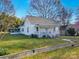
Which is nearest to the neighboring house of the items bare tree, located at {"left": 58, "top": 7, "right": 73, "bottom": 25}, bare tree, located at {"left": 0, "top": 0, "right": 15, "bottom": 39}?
bare tree, located at {"left": 0, "top": 0, "right": 15, "bottom": 39}

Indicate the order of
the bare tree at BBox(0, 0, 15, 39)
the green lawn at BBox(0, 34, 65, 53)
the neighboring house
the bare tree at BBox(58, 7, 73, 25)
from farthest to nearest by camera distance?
the bare tree at BBox(58, 7, 73, 25) → the neighboring house → the bare tree at BBox(0, 0, 15, 39) → the green lawn at BBox(0, 34, 65, 53)

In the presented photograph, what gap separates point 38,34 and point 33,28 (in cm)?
223

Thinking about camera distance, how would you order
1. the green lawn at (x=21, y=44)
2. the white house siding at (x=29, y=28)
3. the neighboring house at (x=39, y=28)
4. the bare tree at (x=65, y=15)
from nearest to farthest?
the green lawn at (x=21, y=44) → the neighboring house at (x=39, y=28) → the white house siding at (x=29, y=28) → the bare tree at (x=65, y=15)

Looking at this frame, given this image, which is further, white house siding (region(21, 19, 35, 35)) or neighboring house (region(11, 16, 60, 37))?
white house siding (region(21, 19, 35, 35))

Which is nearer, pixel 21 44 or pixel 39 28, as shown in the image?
pixel 21 44

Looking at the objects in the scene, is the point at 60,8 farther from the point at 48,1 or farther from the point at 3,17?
the point at 3,17

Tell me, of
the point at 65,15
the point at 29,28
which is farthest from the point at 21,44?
the point at 65,15

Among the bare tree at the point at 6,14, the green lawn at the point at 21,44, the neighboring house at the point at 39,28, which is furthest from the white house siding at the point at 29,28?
the green lawn at the point at 21,44

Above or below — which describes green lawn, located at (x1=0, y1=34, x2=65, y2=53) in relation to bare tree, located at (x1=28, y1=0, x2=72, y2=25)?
below

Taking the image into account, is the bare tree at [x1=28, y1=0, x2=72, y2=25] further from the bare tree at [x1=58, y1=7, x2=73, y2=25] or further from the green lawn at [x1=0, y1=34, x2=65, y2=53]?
the green lawn at [x1=0, y1=34, x2=65, y2=53]

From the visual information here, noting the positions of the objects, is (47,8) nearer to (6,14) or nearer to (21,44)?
(6,14)

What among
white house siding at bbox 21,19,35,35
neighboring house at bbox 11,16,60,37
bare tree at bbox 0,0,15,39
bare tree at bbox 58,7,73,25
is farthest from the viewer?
bare tree at bbox 58,7,73,25

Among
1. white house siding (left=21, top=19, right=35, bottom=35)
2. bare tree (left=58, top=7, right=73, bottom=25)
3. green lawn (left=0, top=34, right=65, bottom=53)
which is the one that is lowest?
green lawn (left=0, top=34, right=65, bottom=53)

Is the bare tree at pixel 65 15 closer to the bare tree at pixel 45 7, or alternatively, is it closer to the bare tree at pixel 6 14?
the bare tree at pixel 45 7
